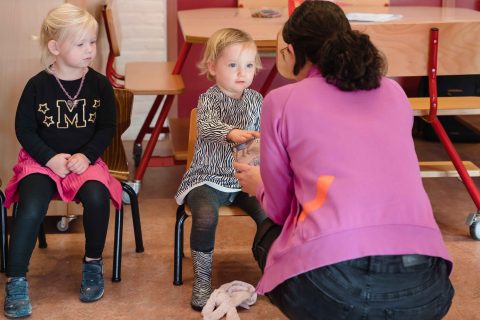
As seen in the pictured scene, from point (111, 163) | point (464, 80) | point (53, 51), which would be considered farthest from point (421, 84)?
point (53, 51)

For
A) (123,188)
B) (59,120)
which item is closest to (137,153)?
(123,188)

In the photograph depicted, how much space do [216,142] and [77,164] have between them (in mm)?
433

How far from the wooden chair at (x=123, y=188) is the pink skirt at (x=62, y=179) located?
0.08m

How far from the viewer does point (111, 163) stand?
9.50ft

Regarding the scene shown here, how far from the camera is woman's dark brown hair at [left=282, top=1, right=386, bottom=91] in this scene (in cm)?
175

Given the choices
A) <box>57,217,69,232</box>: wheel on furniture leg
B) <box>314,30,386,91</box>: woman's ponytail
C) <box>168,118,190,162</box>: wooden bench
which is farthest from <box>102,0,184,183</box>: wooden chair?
<box>314,30,386,91</box>: woman's ponytail

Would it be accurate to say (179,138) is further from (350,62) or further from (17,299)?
(350,62)

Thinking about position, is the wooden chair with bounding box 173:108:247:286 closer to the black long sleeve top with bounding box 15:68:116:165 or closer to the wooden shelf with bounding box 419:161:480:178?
the black long sleeve top with bounding box 15:68:116:165

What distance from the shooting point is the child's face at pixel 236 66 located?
2.56m

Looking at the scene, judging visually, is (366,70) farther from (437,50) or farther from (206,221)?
(437,50)

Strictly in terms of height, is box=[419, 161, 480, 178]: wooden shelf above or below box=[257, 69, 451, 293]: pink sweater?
below

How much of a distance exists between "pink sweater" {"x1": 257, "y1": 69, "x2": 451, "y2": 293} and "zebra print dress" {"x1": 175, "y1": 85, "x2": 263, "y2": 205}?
0.73m

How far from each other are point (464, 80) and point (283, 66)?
7.46 feet

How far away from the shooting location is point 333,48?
1.75 meters
